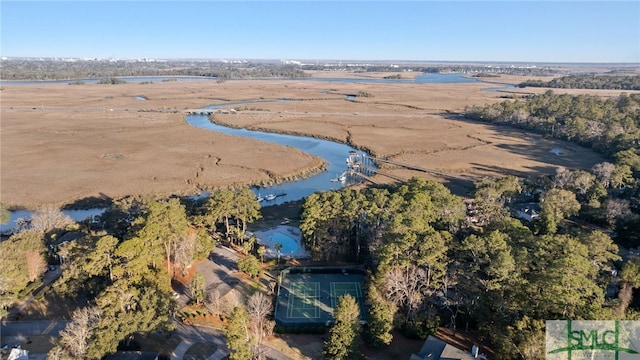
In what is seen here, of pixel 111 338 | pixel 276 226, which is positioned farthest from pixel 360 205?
pixel 111 338

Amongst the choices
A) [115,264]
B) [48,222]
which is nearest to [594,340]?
[115,264]

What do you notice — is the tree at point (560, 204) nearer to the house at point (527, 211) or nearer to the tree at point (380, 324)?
the house at point (527, 211)

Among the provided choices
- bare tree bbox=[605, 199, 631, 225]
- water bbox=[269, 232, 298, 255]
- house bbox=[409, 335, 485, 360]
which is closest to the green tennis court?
water bbox=[269, 232, 298, 255]

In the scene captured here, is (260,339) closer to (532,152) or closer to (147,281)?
(147,281)

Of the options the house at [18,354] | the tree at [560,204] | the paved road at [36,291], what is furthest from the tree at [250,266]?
the tree at [560,204]

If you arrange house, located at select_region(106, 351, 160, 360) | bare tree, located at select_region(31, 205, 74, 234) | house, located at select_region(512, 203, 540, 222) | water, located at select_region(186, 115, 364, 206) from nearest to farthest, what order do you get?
house, located at select_region(106, 351, 160, 360) → bare tree, located at select_region(31, 205, 74, 234) → house, located at select_region(512, 203, 540, 222) → water, located at select_region(186, 115, 364, 206)

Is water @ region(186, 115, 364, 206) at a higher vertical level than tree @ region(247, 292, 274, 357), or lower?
higher

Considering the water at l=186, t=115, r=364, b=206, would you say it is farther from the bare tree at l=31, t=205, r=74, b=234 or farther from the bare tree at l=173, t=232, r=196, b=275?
the bare tree at l=31, t=205, r=74, b=234
